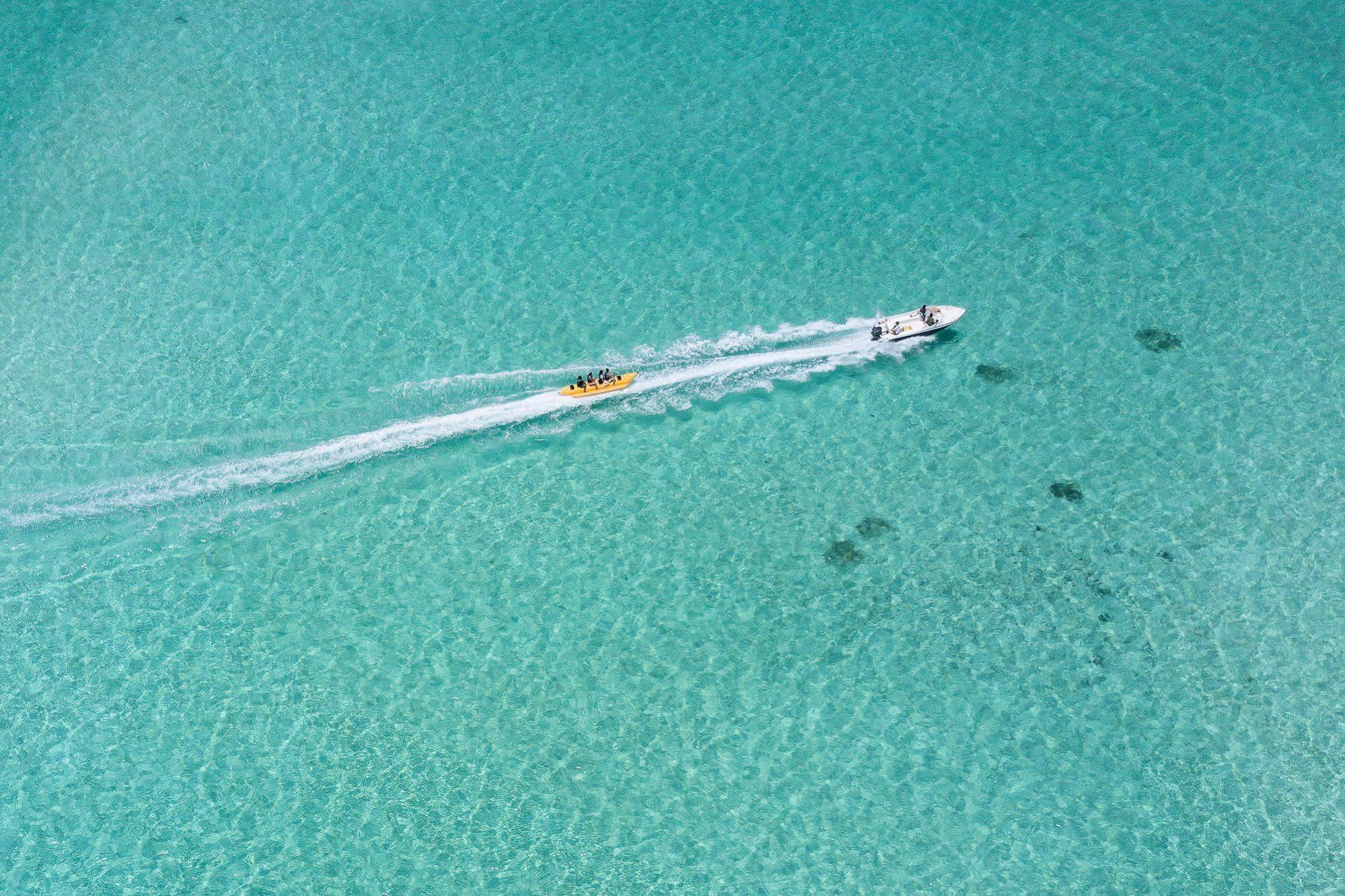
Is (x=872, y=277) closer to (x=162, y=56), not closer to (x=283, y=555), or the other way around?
(x=283, y=555)

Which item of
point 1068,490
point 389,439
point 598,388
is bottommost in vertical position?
point 1068,490

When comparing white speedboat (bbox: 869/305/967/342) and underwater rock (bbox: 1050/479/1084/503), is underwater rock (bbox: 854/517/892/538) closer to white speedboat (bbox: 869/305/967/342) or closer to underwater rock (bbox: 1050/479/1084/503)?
underwater rock (bbox: 1050/479/1084/503)

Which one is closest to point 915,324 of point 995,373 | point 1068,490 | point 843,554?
point 995,373

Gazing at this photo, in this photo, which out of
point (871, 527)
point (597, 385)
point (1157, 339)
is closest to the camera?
point (871, 527)

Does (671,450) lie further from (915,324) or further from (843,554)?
(915,324)

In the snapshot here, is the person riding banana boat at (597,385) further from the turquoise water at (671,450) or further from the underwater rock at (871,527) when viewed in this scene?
the underwater rock at (871,527)

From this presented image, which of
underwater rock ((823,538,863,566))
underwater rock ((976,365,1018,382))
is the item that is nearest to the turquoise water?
underwater rock ((823,538,863,566))
